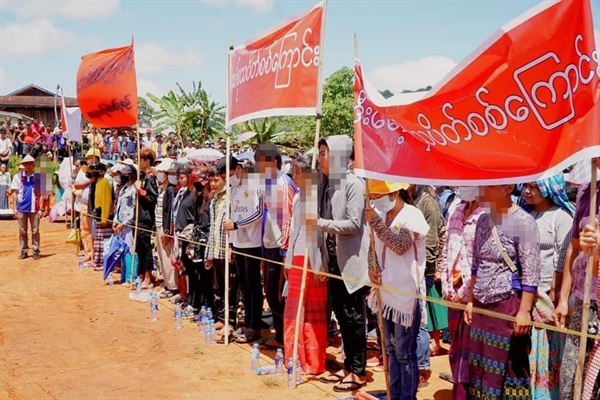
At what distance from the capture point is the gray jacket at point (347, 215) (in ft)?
17.0

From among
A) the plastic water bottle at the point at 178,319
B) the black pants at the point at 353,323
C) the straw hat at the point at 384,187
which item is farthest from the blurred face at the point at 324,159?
the plastic water bottle at the point at 178,319

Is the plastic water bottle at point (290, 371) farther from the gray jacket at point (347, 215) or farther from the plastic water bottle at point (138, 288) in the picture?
the plastic water bottle at point (138, 288)

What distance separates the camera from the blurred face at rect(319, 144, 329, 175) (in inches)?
210

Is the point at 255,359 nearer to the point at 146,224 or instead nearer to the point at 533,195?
the point at 533,195

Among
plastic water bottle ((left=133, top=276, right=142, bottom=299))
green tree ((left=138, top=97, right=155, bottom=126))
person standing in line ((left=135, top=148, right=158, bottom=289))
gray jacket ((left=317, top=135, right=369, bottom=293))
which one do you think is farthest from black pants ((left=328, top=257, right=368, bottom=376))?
green tree ((left=138, top=97, right=155, bottom=126))

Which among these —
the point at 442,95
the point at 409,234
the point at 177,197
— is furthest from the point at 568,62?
the point at 177,197

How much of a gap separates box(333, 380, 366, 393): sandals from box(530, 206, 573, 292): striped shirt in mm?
1812

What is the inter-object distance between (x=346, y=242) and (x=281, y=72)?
1.65 metres

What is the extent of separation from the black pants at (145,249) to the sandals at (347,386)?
203 inches

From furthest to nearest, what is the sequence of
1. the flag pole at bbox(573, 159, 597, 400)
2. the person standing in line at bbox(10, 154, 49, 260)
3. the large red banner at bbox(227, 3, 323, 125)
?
the person standing in line at bbox(10, 154, 49, 260) → the large red banner at bbox(227, 3, 323, 125) → the flag pole at bbox(573, 159, 597, 400)

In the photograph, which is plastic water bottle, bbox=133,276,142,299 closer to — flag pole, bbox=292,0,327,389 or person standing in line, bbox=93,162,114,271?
person standing in line, bbox=93,162,114,271

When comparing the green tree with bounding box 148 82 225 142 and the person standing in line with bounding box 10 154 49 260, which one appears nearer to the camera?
the person standing in line with bounding box 10 154 49 260

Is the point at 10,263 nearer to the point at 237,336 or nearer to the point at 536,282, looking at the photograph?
the point at 237,336

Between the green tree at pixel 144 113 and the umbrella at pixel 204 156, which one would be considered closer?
the umbrella at pixel 204 156
